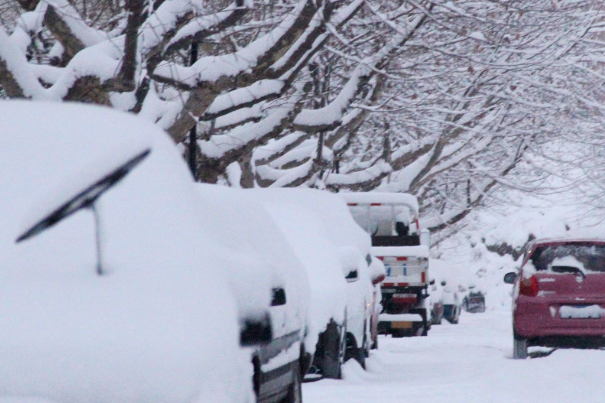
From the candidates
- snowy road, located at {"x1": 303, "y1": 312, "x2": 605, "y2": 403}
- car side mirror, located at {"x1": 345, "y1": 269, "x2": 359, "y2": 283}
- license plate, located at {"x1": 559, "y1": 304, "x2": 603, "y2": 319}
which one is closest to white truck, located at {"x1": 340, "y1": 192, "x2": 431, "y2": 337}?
snowy road, located at {"x1": 303, "y1": 312, "x2": 605, "y2": 403}

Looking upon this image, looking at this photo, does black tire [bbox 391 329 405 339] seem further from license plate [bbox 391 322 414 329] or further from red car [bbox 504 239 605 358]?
red car [bbox 504 239 605 358]

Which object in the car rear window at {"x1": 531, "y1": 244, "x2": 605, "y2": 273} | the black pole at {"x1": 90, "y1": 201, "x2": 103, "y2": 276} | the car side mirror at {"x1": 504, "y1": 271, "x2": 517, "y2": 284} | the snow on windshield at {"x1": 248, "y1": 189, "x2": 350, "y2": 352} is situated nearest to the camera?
the black pole at {"x1": 90, "y1": 201, "x2": 103, "y2": 276}

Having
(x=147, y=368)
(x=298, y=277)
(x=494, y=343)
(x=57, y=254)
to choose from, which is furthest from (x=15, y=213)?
(x=494, y=343)

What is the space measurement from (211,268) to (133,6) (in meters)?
6.63

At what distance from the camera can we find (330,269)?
9742 mm

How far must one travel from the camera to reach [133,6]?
977 cm

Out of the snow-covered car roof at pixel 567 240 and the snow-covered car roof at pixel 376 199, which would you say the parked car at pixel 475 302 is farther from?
the snow-covered car roof at pixel 567 240

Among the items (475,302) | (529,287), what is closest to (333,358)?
(529,287)

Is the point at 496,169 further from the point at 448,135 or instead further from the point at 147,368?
the point at 147,368

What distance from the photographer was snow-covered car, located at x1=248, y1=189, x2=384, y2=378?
9211mm

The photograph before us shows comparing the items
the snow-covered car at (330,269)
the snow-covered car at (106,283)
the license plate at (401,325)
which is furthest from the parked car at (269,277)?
the license plate at (401,325)

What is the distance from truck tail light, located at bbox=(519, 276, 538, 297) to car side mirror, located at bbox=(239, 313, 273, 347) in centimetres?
952

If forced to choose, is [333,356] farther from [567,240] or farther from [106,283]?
[106,283]

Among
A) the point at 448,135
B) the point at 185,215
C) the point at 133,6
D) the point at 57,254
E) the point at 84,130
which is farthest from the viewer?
the point at 448,135
